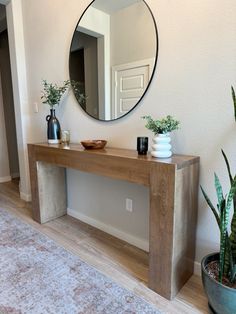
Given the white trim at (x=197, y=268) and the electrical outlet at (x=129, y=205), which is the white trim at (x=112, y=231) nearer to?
the electrical outlet at (x=129, y=205)

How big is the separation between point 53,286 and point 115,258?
1.70 ft

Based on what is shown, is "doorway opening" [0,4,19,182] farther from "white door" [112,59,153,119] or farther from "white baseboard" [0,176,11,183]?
"white door" [112,59,153,119]

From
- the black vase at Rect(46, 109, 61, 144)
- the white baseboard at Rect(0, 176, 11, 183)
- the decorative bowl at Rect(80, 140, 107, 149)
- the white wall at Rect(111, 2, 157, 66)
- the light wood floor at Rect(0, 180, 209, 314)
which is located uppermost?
the white wall at Rect(111, 2, 157, 66)

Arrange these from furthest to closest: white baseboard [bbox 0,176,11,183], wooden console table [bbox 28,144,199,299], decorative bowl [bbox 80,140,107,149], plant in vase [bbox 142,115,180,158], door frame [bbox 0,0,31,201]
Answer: white baseboard [bbox 0,176,11,183], door frame [bbox 0,0,31,201], decorative bowl [bbox 80,140,107,149], plant in vase [bbox 142,115,180,158], wooden console table [bbox 28,144,199,299]

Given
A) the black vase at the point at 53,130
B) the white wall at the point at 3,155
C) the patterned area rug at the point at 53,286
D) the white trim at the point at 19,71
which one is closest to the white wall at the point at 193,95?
the black vase at the point at 53,130

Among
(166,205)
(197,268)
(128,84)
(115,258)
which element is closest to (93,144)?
(128,84)

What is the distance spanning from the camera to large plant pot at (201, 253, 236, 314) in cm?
112

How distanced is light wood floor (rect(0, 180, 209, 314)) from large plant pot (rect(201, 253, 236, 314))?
6.3 inches

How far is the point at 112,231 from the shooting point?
2.17 meters

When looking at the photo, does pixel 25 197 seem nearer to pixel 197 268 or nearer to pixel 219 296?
pixel 197 268

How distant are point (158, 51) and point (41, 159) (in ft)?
4.79

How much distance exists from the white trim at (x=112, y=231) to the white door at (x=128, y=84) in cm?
108

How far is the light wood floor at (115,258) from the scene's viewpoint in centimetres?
138

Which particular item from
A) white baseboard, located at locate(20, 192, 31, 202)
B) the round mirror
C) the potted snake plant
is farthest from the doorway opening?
the potted snake plant
